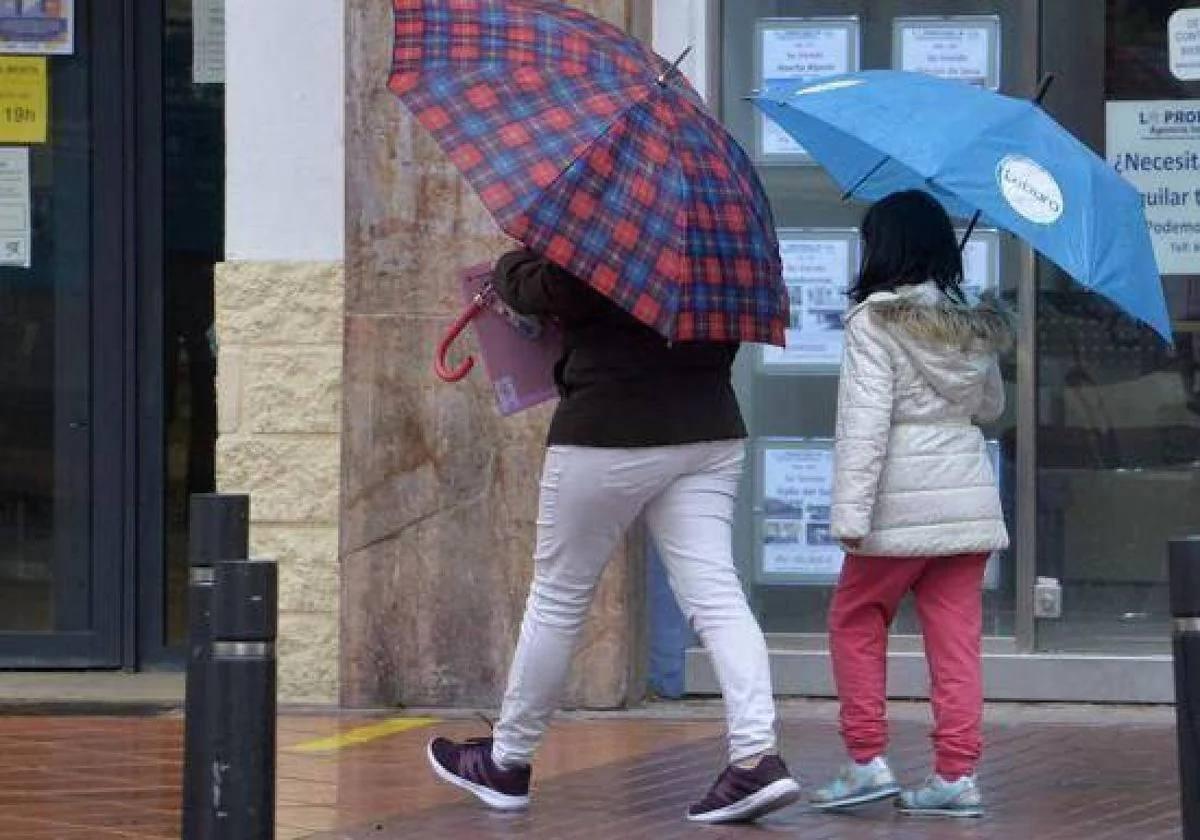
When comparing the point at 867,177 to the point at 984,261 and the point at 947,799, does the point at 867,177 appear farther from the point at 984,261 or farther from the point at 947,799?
the point at 984,261

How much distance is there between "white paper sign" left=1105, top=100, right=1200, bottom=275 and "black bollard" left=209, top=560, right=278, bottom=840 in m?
4.76

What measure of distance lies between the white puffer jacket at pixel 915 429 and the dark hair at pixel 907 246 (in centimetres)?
5

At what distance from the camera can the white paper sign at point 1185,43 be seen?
873cm

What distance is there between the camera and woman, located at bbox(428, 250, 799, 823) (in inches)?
249

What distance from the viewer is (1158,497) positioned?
879cm

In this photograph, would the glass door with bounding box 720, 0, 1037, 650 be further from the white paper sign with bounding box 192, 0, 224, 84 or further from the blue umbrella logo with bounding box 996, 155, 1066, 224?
the blue umbrella logo with bounding box 996, 155, 1066, 224

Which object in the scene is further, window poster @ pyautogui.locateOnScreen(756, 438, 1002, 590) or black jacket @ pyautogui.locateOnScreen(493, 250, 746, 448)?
window poster @ pyautogui.locateOnScreen(756, 438, 1002, 590)

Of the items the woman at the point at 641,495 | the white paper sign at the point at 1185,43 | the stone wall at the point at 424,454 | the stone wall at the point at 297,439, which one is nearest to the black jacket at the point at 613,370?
the woman at the point at 641,495

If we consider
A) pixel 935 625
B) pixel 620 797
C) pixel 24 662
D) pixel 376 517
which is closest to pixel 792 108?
pixel 935 625

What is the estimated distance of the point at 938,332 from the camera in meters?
6.52

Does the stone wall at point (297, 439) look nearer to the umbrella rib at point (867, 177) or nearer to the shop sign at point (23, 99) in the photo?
the shop sign at point (23, 99)

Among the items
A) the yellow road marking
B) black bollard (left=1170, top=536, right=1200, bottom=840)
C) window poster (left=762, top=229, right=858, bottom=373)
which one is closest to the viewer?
black bollard (left=1170, top=536, right=1200, bottom=840)

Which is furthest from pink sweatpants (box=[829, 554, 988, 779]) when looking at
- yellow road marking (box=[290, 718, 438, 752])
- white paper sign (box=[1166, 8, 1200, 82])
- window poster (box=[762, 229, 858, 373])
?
white paper sign (box=[1166, 8, 1200, 82])

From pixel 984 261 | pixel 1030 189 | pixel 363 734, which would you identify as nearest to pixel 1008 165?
pixel 1030 189
